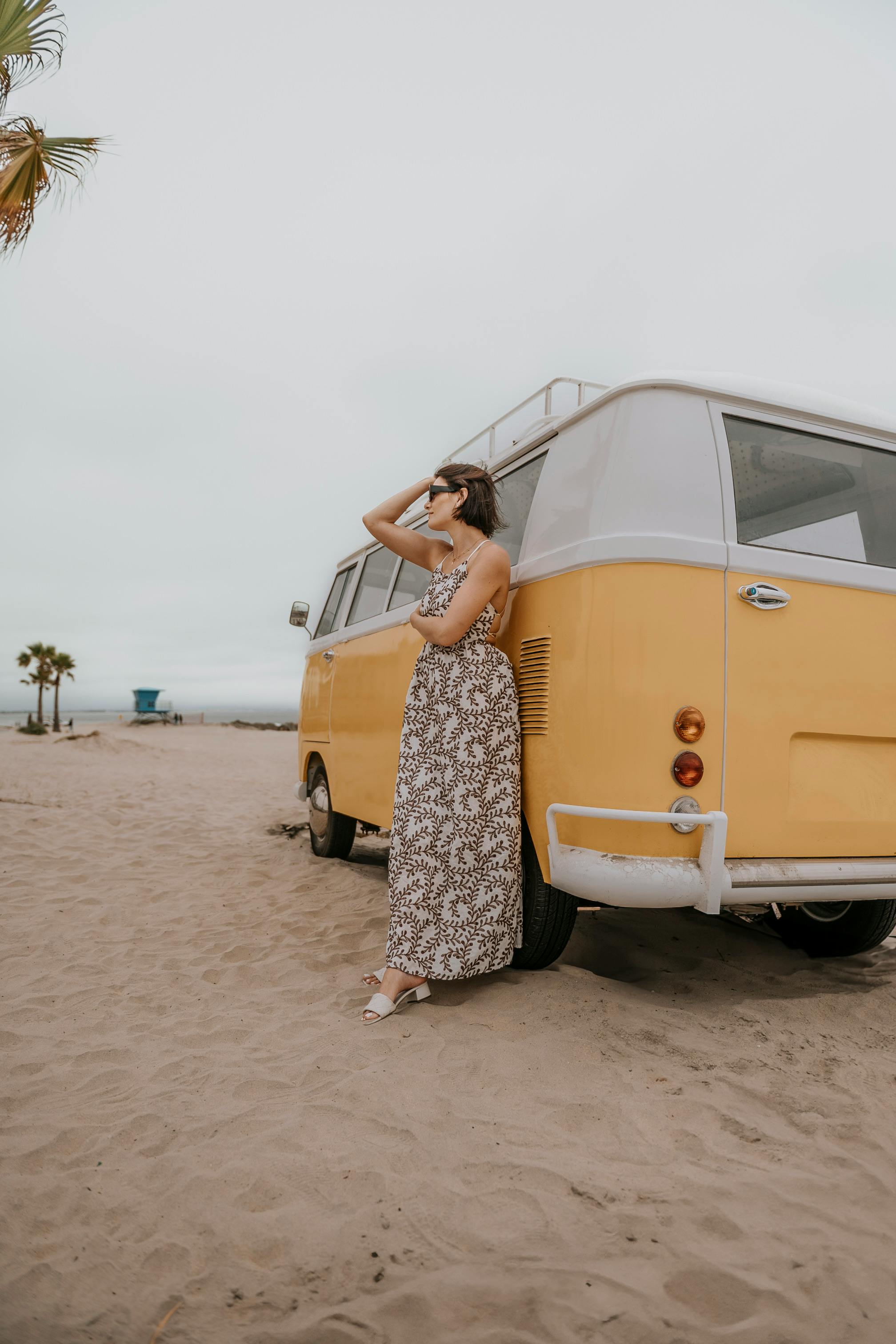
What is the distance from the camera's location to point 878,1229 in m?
2.03

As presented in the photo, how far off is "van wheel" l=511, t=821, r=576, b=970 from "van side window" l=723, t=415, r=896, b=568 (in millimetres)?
1523

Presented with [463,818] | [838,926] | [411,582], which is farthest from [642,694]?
[411,582]

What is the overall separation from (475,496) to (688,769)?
A: 156 cm

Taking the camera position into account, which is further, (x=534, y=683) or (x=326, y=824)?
(x=326, y=824)

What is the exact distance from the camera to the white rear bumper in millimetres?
2768

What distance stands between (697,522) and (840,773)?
3.41ft

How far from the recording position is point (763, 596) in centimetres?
294

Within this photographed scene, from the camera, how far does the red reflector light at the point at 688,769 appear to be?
9.26 feet

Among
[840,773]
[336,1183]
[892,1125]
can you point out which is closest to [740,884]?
[840,773]

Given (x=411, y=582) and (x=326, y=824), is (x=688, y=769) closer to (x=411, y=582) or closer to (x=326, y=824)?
(x=411, y=582)

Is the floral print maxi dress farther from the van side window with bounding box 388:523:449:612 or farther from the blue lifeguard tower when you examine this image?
the blue lifeguard tower

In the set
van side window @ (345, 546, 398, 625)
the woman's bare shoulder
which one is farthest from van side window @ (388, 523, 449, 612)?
the woman's bare shoulder

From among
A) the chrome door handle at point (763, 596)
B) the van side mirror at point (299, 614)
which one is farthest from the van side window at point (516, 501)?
the van side mirror at point (299, 614)

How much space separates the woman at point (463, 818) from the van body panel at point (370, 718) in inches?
28.8
